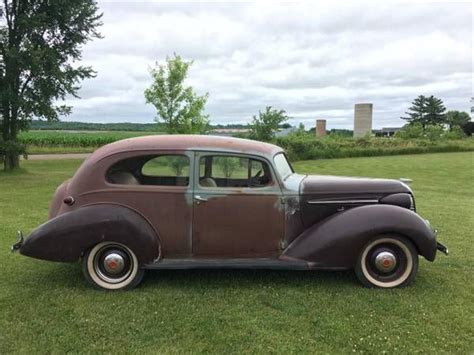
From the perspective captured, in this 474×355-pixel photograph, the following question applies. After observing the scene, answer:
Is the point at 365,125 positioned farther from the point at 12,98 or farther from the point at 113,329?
the point at 113,329

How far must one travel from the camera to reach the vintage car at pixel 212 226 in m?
5.05

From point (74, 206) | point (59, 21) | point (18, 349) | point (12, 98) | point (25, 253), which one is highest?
point (59, 21)

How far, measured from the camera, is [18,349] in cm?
384

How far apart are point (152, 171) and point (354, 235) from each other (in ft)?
8.13

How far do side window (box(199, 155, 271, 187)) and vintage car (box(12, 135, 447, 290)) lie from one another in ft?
0.05

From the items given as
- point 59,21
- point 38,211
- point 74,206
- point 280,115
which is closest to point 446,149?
point 280,115

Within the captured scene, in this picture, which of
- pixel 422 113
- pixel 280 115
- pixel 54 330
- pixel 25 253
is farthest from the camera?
pixel 422 113

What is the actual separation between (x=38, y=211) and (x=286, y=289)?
6.79m

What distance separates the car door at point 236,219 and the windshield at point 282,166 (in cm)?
24

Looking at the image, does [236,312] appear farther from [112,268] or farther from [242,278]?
[112,268]

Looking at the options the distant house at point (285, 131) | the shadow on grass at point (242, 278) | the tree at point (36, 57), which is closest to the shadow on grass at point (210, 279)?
the shadow on grass at point (242, 278)

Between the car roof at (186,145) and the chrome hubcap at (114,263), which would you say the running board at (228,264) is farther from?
the car roof at (186,145)

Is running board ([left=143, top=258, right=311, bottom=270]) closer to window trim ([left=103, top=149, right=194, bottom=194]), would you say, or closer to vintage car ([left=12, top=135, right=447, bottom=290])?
vintage car ([left=12, top=135, right=447, bottom=290])

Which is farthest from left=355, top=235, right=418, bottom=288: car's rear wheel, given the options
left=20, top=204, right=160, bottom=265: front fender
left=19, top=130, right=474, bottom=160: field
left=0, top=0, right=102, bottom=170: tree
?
left=19, top=130, right=474, bottom=160: field
